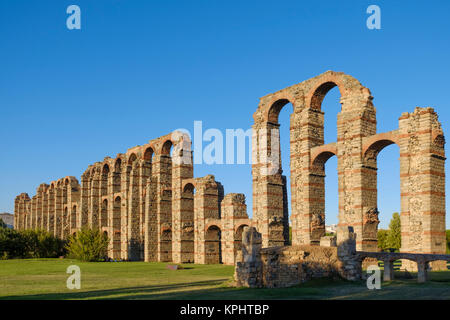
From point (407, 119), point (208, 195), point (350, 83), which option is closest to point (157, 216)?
point (208, 195)

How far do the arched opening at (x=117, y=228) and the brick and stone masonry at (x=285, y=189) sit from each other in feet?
0.32

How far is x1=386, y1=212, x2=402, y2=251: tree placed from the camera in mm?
43128

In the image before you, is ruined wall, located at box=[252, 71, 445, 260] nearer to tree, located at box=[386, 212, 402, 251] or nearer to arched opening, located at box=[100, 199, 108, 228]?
tree, located at box=[386, 212, 402, 251]

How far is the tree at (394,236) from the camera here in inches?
1698

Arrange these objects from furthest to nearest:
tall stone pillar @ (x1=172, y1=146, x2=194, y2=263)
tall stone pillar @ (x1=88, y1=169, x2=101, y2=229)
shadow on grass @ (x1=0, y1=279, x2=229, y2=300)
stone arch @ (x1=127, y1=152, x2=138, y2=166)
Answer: tall stone pillar @ (x1=88, y1=169, x2=101, y2=229), stone arch @ (x1=127, y1=152, x2=138, y2=166), tall stone pillar @ (x1=172, y1=146, x2=194, y2=263), shadow on grass @ (x1=0, y1=279, x2=229, y2=300)

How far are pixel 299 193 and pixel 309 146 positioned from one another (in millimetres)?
2690

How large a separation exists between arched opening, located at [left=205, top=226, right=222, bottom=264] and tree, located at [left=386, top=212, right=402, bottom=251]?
17.7 m

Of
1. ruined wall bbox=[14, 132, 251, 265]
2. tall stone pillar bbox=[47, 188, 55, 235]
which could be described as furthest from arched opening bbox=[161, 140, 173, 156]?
tall stone pillar bbox=[47, 188, 55, 235]

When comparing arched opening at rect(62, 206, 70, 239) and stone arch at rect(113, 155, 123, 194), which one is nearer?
stone arch at rect(113, 155, 123, 194)

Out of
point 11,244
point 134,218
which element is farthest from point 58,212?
point 134,218

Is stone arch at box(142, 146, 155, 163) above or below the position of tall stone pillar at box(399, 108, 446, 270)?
above

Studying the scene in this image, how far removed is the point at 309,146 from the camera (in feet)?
87.0

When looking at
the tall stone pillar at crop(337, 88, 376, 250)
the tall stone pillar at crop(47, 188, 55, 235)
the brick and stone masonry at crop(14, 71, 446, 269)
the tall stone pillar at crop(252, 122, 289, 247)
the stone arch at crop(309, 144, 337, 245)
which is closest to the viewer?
the brick and stone masonry at crop(14, 71, 446, 269)
